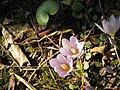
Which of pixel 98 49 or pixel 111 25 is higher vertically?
pixel 111 25

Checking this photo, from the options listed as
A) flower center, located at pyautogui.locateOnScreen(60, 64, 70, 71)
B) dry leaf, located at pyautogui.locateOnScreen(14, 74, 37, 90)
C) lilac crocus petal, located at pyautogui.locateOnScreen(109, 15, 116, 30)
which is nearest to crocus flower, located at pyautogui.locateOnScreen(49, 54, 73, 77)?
flower center, located at pyautogui.locateOnScreen(60, 64, 70, 71)

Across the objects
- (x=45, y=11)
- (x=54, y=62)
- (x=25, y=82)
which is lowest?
(x=25, y=82)

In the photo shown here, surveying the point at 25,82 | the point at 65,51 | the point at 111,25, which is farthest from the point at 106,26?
the point at 25,82

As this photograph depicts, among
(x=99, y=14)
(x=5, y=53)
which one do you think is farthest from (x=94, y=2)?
(x=5, y=53)

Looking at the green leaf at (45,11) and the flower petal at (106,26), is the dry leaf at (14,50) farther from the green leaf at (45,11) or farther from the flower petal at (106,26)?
the flower petal at (106,26)

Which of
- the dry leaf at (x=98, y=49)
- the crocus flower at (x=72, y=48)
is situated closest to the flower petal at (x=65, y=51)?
the crocus flower at (x=72, y=48)

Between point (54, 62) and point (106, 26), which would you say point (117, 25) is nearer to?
point (106, 26)

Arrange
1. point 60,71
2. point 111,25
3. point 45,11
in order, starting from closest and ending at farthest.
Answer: point 60,71 → point 111,25 → point 45,11

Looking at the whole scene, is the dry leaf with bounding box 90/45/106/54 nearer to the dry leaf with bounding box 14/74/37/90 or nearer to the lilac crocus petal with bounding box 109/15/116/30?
the lilac crocus petal with bounding box 109/15/116/30

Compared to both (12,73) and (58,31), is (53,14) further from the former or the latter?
(12,73)

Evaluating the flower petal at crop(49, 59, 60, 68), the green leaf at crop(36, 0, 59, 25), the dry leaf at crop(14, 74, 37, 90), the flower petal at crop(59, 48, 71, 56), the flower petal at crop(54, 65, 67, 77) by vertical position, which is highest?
the green leaf at crop(36, 0, 59, 25)
